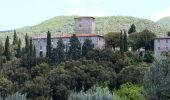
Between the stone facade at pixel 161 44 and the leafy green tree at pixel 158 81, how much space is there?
46712 mm

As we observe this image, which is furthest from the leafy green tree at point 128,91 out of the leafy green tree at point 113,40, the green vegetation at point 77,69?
the leafy green tree at point 113,40

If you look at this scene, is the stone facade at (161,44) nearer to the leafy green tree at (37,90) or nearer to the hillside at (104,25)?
the leafy green tree at (37,90)

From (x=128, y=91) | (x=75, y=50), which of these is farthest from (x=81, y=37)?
(x=128, y=91)

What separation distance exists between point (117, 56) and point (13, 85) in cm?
1564

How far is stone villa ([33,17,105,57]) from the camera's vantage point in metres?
80.8

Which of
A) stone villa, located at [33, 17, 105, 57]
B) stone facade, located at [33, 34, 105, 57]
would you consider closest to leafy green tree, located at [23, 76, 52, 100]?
stone villa, located at [33, 17, 105, 57]

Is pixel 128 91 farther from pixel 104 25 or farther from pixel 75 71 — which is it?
pixel 104 25

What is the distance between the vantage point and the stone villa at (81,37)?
80.8 meters

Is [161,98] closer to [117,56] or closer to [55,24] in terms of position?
[117,56]

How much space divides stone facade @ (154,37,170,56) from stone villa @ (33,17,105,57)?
986 cm

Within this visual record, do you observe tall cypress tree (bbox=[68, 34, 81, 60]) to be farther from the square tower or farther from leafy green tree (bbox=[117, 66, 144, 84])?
the square tower

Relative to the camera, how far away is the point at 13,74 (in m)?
69.1

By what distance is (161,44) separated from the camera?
250 ft

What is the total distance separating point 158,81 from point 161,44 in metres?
48.1
